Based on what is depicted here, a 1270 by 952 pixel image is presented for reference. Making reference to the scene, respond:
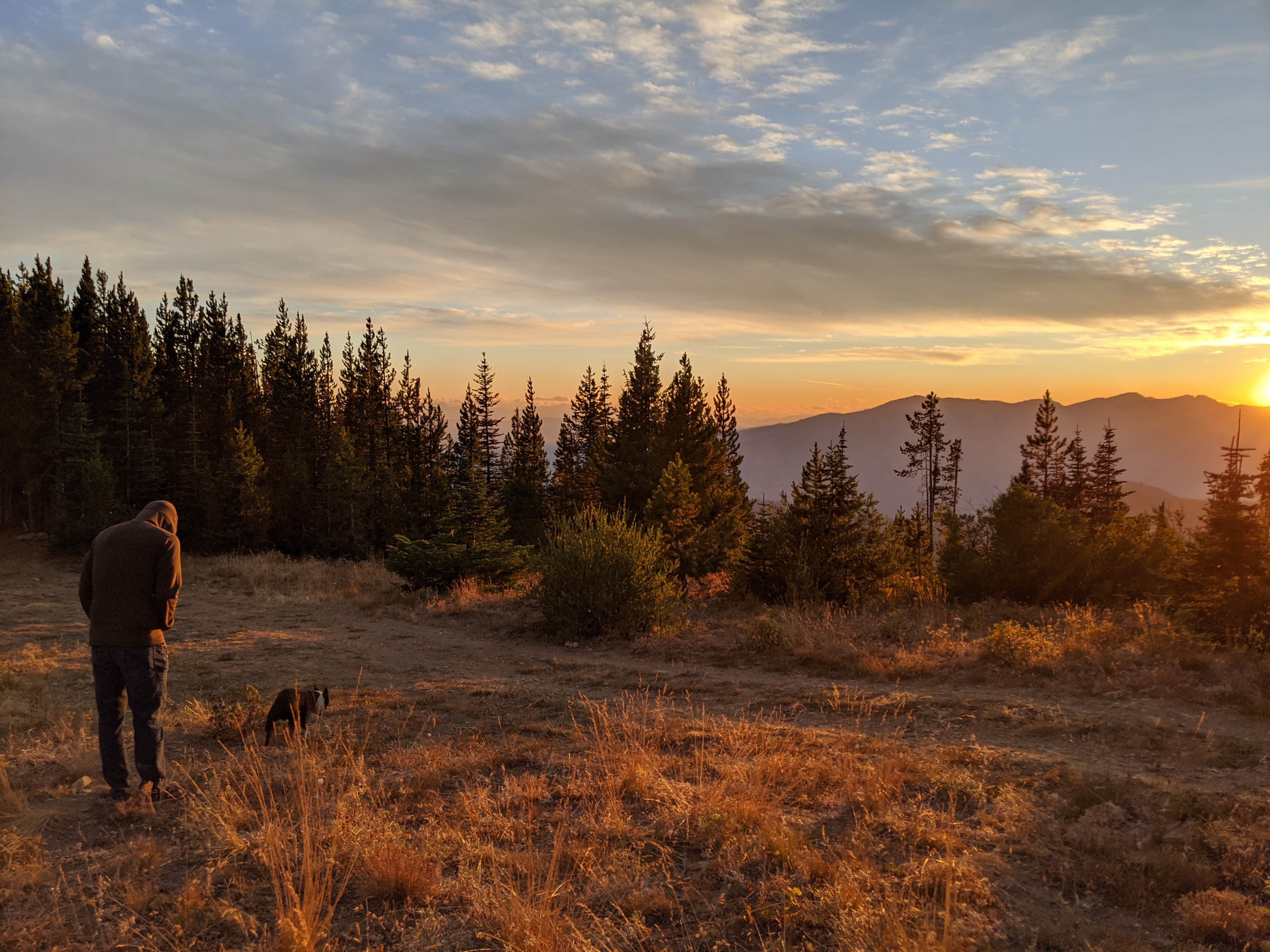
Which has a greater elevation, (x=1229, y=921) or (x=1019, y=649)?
(x=1229, y=921)

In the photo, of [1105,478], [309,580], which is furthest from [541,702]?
[1105,478]

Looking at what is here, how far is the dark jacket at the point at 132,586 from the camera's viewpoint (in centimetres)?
522

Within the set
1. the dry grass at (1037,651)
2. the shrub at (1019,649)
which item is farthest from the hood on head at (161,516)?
the shrub at (1019,649)

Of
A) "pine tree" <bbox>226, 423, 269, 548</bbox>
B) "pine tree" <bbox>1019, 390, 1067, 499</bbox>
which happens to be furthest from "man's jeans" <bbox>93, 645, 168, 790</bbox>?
"pine tree" <bbox>1019, 390, 1067, 499</bbox>

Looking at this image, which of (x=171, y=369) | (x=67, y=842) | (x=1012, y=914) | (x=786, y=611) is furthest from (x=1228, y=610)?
(x=171, y=369)

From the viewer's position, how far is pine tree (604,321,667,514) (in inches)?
1110

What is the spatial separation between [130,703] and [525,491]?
31.4 meters

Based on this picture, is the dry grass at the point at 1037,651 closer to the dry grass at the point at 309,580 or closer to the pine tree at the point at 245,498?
the dry grass at the point at 309,580

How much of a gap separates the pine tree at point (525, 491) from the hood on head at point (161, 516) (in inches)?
665

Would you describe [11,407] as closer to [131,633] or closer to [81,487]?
[81,487]

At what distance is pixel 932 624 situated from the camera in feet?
40.8

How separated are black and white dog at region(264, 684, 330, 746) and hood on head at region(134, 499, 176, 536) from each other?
6.95 feet

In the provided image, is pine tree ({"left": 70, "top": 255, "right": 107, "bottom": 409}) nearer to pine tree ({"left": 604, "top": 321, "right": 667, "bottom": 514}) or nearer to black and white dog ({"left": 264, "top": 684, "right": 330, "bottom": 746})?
pine tree ({"left": 604, "top": 321, "right": 667, "bottom": 514})

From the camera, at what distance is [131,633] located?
5230 mm
